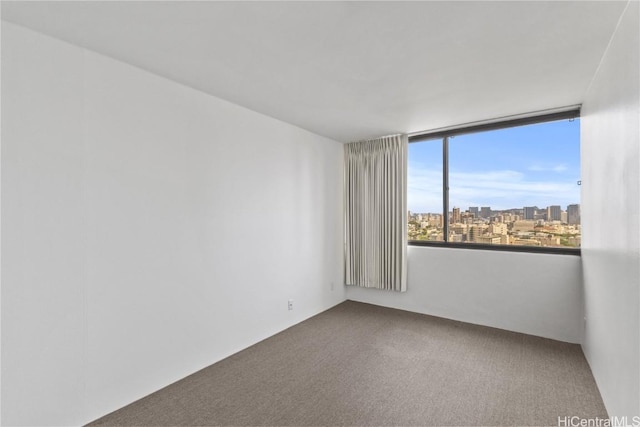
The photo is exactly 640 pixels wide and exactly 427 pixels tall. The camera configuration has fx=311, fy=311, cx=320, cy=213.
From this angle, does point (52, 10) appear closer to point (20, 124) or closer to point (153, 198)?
point (20, 124)

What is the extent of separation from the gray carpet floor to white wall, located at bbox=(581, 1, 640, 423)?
15.0 inches

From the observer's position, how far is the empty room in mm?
1784

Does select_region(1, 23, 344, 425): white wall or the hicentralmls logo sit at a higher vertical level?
select_region(1, 23, 344, 425): white wall

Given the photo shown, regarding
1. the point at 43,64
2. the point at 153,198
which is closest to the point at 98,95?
the point at 43,64

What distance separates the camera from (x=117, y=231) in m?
2.24

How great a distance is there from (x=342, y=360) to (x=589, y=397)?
192 cm

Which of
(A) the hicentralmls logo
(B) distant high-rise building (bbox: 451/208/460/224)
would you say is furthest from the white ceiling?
(A) the hicentralmls logo

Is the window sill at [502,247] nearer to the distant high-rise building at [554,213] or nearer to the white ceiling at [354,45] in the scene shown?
the distant high-rise building at [554,213]

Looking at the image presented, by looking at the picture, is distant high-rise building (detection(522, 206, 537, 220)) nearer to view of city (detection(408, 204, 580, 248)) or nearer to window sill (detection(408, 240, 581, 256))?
view of city (detection(408, 204, 580, 248))

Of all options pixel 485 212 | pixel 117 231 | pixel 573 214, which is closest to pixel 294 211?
pixel 117 231

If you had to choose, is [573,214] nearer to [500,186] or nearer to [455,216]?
[500,186]

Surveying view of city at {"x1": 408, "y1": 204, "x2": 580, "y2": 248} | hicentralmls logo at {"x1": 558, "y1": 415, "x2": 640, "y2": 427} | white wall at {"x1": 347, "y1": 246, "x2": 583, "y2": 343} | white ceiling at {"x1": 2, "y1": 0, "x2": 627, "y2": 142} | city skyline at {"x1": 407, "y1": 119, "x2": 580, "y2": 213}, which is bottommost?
hicentralmls logo at {"x1": 558, "y1": 415, "x2": 640, "y2": 427}

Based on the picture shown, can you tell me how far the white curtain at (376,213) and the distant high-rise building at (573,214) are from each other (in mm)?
1800

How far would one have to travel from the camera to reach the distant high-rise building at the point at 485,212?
12.9 feet
